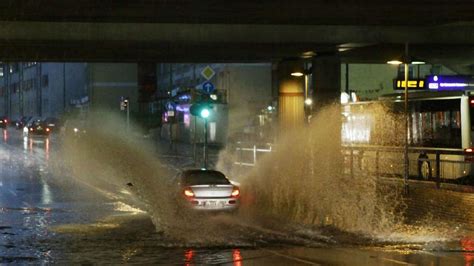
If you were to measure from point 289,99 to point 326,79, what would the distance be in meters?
2.38

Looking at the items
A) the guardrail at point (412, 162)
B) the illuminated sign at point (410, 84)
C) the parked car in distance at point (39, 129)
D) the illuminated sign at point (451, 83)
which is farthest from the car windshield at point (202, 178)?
the parked car in distance at point (39, 129)

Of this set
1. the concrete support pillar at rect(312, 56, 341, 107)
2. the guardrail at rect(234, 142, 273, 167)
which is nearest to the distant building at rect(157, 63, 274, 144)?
the guardrail at rect(234, 142, 273, 167)

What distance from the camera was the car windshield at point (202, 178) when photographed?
18219 millimetres

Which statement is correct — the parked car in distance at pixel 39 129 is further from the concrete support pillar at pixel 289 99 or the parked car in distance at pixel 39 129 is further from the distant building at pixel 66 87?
the concrete support pillar at pixel 289 99

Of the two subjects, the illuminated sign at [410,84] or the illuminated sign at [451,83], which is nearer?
the illuminated sign at [410,84]

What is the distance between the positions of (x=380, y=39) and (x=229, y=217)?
9156mm

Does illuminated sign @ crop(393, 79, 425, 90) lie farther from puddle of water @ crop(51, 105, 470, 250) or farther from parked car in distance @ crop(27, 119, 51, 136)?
parked car in distance @ crop(27, 119, 51, 136)

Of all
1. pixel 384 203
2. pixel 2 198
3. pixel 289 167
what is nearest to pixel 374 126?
pixel 289 167

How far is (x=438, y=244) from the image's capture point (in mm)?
14398

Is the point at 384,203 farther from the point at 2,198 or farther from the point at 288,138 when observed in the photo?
the point at 2,198

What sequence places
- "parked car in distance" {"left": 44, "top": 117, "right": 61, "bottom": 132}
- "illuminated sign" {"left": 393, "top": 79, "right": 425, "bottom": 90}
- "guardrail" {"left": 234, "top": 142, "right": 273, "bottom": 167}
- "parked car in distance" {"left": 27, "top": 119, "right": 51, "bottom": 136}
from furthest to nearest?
"parked car in distance" {"left": 44, "top": 117, "right": 61, "bottom": 132} < "parked car in distance" {"left": 27, "top": 119, "right": 51, "bottom": 136} < "guardrail" {"left": 234, "top": 142, "right": 273, "bottom": 167} < "illuminated sign" {"left": 393, "top": 79, "right": 425, "bottom": 90}

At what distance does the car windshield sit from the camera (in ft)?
59.8

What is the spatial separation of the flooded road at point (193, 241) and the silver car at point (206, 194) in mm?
313

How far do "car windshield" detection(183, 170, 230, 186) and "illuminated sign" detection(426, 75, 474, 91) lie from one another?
7.54 meters
